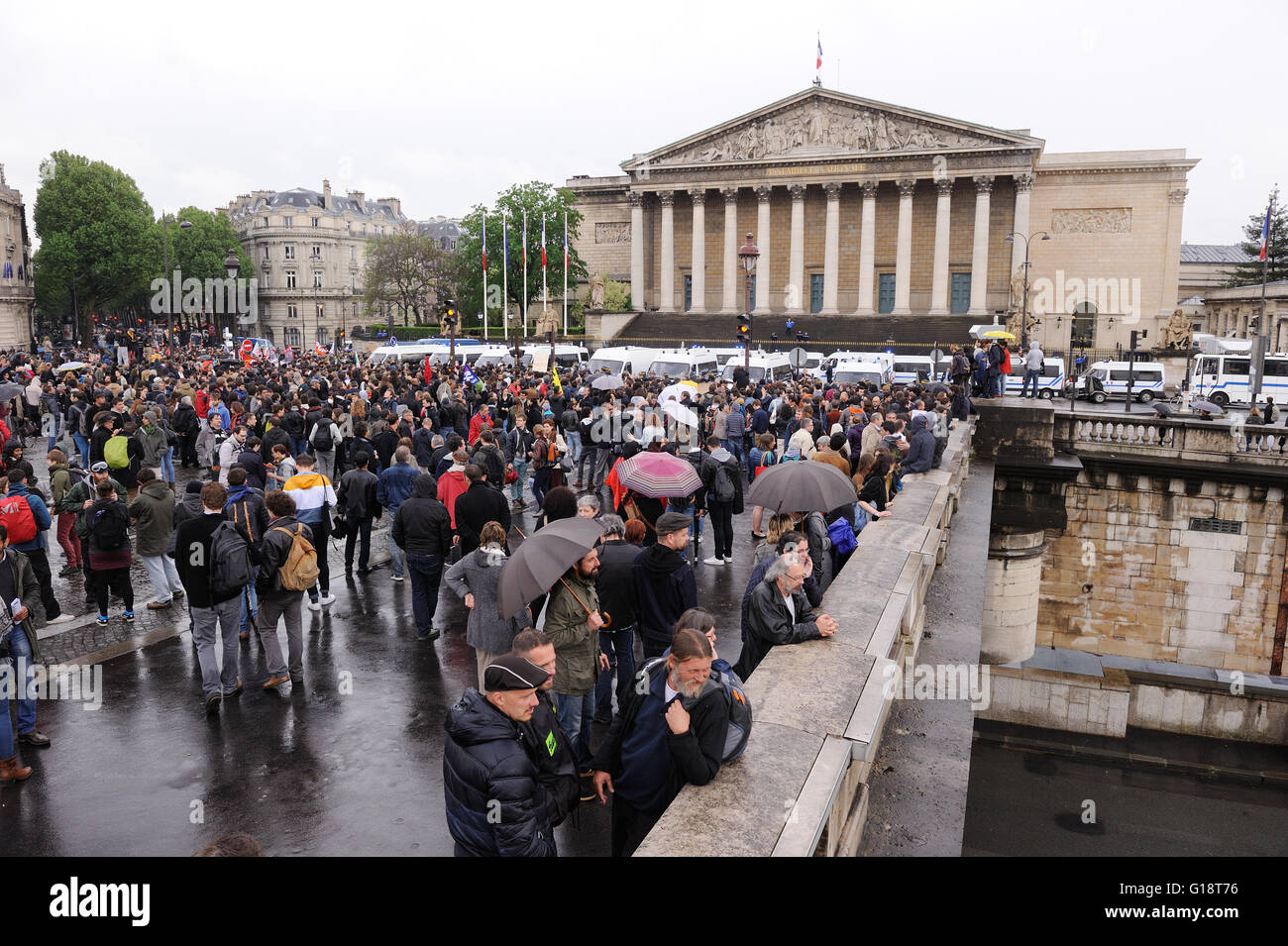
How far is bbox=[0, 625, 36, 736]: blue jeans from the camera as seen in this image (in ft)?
24.7

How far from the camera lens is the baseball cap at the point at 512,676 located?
4.42 metres

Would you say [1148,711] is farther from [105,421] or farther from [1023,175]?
[1023,175]

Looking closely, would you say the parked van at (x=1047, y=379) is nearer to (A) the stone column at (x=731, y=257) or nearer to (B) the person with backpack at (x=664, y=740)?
(A) the stone column at (x=731, y=257)

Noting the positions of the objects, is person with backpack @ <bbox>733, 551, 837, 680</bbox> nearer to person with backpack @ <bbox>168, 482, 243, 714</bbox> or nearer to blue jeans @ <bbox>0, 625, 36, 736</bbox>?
person with backpack @ <bbox>168, 482, 243, 714</bbox>

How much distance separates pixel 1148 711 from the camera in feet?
68.5

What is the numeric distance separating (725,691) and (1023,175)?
58541 millimetres

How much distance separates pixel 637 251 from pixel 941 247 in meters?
20.5

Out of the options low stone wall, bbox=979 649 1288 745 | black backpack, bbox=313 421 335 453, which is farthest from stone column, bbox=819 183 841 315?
black backpack, bbox=313 421 335 453

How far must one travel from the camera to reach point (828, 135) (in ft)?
197

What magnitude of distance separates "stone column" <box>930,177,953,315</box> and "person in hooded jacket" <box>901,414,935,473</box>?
4727cm

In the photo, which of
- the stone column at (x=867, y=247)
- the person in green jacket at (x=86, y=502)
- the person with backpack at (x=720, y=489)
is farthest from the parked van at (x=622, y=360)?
the stone column at (x=867, y=247)

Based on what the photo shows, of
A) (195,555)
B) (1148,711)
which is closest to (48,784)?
(195,555)

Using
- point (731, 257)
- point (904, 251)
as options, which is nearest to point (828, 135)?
point (904, 251)
